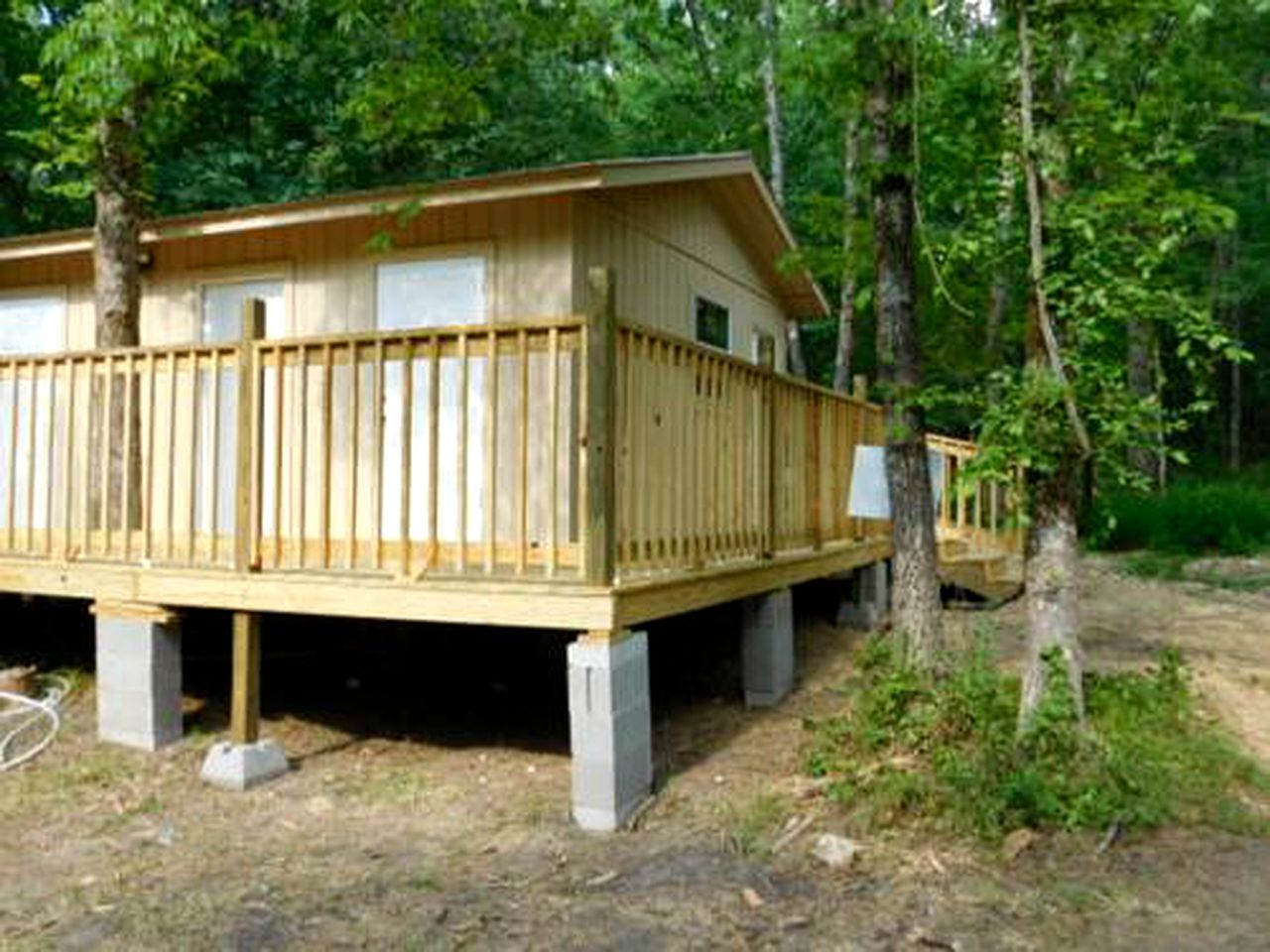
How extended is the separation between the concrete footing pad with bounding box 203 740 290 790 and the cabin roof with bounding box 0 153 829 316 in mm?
3421

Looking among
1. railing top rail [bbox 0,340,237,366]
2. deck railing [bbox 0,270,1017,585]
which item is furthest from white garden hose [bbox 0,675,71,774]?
railing top rail [bbox 0,340,237,366]

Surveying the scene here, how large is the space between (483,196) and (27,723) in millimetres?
4104

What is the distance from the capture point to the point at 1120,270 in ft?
16.0

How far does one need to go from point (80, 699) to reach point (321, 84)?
13.0 meters

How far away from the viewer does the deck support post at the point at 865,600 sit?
9312 mm

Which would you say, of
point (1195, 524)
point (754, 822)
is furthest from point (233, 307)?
point (1195, 524)

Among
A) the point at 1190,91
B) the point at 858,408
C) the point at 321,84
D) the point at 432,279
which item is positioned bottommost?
the point at 858,408

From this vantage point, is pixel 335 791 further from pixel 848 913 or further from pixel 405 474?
pixel 848 913

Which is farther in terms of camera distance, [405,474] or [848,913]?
[405,474]

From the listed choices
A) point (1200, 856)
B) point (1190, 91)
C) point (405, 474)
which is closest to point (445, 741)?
point (405, 474)

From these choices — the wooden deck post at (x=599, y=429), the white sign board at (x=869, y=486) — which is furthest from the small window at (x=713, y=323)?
the wooden deck post at (x=599, y=429)

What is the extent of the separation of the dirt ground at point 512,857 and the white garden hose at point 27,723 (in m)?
0.13

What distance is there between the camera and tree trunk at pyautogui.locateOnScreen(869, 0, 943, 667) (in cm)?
625

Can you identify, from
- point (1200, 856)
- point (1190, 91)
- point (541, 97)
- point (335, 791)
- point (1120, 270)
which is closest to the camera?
point (1200, 856)
